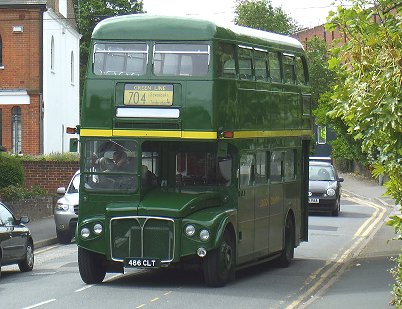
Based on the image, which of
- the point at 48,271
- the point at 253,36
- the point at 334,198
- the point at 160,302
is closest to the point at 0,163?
the point at 334,198

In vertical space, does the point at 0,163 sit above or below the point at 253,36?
below

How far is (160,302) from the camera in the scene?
16.3 metres

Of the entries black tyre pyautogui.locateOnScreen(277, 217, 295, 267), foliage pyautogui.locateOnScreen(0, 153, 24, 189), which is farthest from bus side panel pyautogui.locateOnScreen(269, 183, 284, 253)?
foliage pyautogui.locateOnScreen(0, 153, 24, 189)

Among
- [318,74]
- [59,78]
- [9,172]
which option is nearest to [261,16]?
[318,74]

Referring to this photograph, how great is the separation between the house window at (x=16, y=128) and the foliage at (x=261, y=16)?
→ 52496mm

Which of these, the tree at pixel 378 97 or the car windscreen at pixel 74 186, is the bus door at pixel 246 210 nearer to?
the tree at pixel 378 97

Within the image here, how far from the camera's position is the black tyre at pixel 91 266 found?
18219mm

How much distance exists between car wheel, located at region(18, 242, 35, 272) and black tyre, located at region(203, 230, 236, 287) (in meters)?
5.17

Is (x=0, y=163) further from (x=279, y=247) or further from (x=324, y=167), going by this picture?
(x=279, y=247)

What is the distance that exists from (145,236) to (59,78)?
3622 centimetres

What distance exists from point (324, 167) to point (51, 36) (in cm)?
1730

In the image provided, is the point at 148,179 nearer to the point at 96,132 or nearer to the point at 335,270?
the point at 96,132

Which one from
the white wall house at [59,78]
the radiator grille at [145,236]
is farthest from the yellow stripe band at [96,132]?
the white wall house at [59,78]

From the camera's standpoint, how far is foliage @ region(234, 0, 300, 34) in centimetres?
9931
